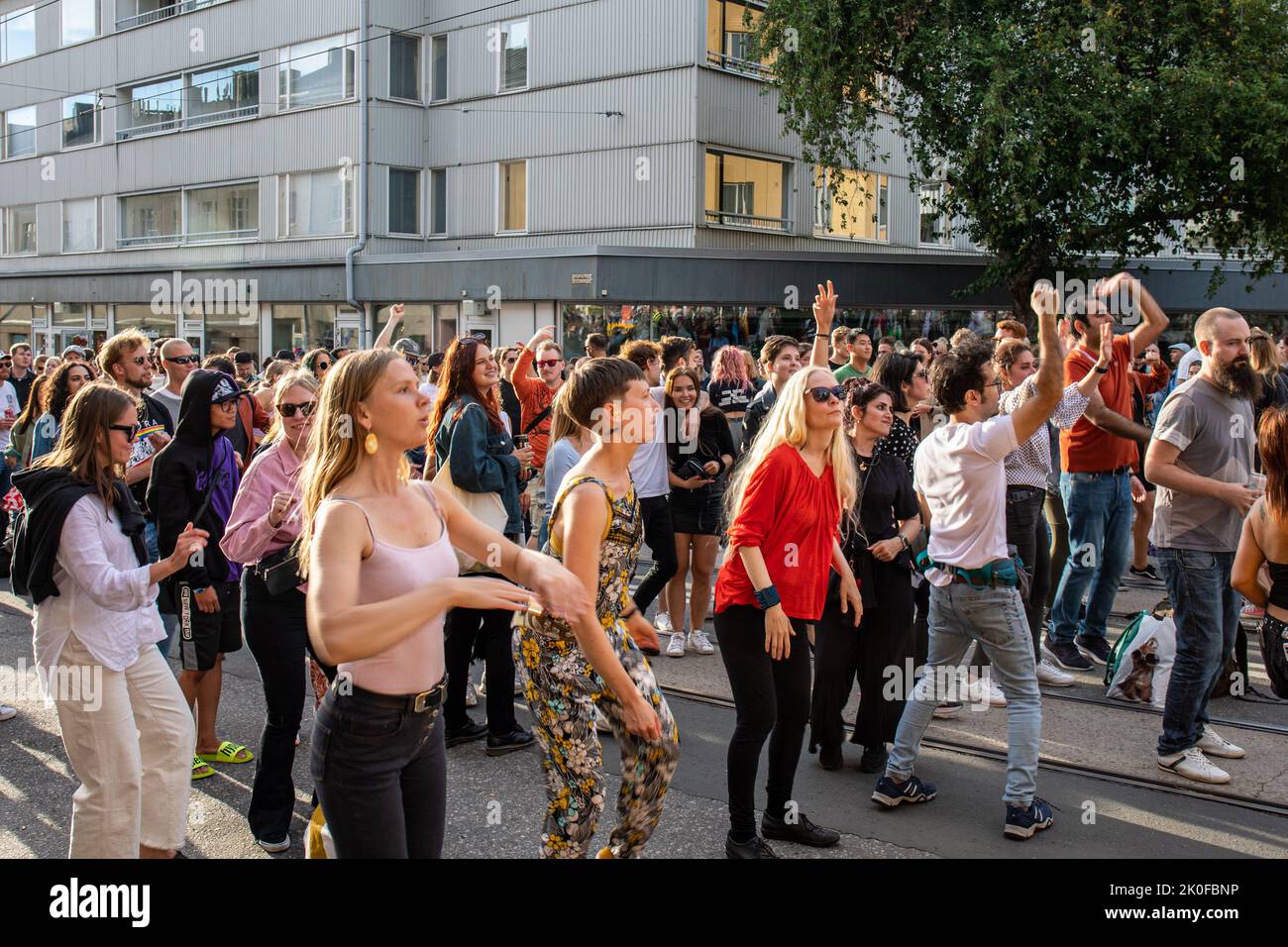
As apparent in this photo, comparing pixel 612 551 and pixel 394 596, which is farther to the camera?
pixel 612 551

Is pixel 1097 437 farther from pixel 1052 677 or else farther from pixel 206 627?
pixel 206 627

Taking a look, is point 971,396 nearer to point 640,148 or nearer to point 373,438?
point 373,438

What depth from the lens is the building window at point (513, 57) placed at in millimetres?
27328

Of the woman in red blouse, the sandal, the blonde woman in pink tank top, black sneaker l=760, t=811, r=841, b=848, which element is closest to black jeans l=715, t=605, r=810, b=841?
the woman in red blouse

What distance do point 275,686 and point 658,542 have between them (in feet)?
10.9

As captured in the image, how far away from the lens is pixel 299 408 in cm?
502

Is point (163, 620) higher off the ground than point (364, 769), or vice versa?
point (364, 769)

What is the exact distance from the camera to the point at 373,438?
317 cm

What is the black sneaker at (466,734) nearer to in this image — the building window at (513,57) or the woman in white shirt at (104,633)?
the woman in white shirt at (104,633)

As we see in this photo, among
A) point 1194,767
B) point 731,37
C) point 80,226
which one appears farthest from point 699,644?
point 80,226

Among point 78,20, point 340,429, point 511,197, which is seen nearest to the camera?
point 340,429

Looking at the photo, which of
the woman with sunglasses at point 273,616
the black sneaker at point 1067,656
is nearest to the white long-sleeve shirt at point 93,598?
the woman with sunglasses at point 273,616

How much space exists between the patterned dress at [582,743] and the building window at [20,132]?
1611 inches
